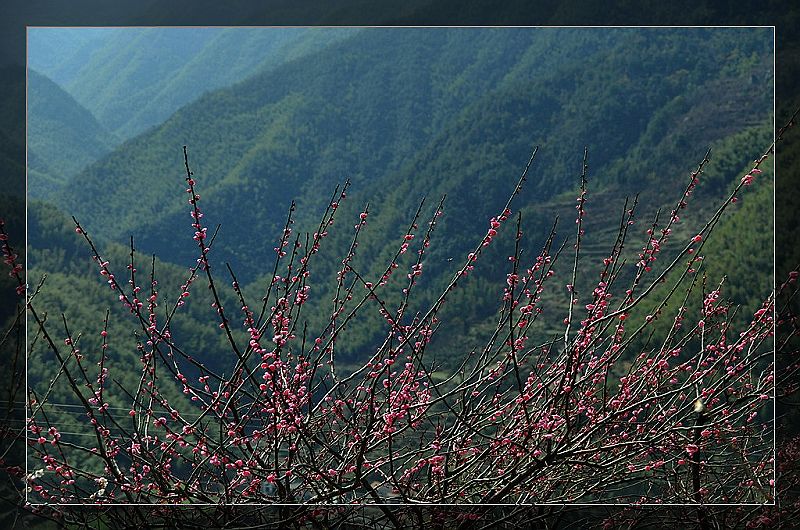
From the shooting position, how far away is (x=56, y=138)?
537 cm

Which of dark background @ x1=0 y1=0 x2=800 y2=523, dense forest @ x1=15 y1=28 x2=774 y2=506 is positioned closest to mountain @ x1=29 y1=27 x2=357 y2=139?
dense forest @ x1=15 y1=28 x2=774 y2=506

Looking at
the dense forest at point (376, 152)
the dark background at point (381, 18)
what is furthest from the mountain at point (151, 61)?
the dark background at point (381, 18)

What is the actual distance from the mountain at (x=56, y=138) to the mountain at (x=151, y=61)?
0.18 feet

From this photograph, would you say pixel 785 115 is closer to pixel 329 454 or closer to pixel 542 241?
pixel 542 241

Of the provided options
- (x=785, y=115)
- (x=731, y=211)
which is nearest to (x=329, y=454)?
(x=731, y=211)

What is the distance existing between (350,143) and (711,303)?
1.87 meters

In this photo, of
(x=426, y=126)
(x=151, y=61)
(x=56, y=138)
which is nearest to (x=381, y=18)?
(x=426, y=126)

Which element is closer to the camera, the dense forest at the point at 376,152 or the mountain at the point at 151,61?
the dense forest at the point at 376,152

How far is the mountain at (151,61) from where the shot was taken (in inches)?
213

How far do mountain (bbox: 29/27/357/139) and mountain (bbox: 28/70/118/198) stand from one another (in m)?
0.06

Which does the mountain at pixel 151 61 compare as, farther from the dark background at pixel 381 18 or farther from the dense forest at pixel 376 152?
the dark background at pixel 381 18

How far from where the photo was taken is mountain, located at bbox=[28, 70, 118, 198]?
537cm

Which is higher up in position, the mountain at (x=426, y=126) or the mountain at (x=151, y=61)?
the mountain at (x=151, y=61)

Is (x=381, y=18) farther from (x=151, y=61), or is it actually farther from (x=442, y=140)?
(x=151, y=61)
